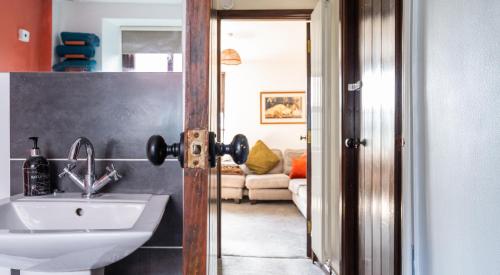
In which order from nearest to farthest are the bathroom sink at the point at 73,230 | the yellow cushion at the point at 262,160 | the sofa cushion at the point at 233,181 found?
the bathroom sink at the point at 73,230, the sofa cushion at the point at 233,181, the yellow cushion at the point at 262,160

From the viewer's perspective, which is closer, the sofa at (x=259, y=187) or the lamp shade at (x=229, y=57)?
the lamp shade at (x=229, y=57)

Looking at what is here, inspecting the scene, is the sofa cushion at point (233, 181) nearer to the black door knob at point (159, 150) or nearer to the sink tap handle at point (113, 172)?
the sink tap handle at point (113, 172)

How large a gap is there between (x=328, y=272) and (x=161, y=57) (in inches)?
75.7

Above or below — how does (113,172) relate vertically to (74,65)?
below

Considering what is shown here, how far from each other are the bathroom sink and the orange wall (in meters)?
0.55

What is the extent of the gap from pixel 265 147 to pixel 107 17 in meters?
4.12

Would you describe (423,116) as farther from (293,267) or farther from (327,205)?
(293,267)

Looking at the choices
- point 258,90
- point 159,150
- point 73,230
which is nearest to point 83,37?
point 73,230

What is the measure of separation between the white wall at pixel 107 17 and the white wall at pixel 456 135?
95 cm

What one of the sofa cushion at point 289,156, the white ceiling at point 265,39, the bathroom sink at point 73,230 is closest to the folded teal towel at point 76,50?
the bathroom sink at point 73,230

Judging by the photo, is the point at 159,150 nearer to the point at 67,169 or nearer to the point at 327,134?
the point at 67,169

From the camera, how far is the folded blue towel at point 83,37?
133 centimetres

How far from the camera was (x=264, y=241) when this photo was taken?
10.5ft

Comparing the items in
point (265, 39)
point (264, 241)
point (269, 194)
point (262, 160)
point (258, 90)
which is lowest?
point (264, 241)
